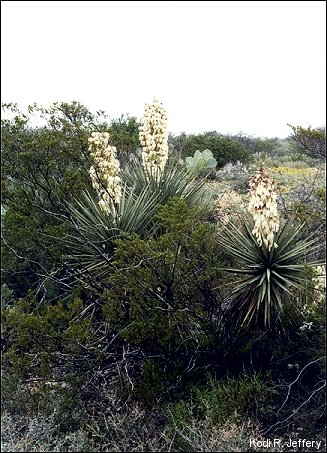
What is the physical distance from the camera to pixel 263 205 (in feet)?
14.2

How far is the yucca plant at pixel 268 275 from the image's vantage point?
4.51m

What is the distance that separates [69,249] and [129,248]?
1.37 m

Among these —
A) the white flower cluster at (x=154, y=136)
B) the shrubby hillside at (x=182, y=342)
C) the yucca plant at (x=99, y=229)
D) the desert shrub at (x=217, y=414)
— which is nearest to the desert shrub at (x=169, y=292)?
the shrubby hillside at (x=182, y=342)

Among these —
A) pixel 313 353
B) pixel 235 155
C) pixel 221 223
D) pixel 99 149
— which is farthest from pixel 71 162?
pixel 235 155

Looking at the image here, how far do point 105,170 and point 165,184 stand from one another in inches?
30.3

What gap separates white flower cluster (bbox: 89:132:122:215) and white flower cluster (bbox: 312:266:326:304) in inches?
82.2

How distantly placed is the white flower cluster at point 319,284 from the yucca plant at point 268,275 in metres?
0.11

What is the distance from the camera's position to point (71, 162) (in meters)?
6.34

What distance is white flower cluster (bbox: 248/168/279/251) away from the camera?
4.31 m

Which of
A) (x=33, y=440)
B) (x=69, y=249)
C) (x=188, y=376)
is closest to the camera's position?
(x=33, y=440)

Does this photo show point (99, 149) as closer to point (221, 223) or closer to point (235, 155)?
point (221, 223)

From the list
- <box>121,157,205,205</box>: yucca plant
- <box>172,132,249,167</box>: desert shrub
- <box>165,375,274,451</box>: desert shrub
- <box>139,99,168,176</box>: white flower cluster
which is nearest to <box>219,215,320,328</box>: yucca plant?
<box>165,375,274,451</box>: desert shrub

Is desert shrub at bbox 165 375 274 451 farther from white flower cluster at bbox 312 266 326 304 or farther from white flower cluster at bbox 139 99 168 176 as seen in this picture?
white flower cluster at bbox 139 99 168 176

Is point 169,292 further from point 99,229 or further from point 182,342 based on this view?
point 99,229
